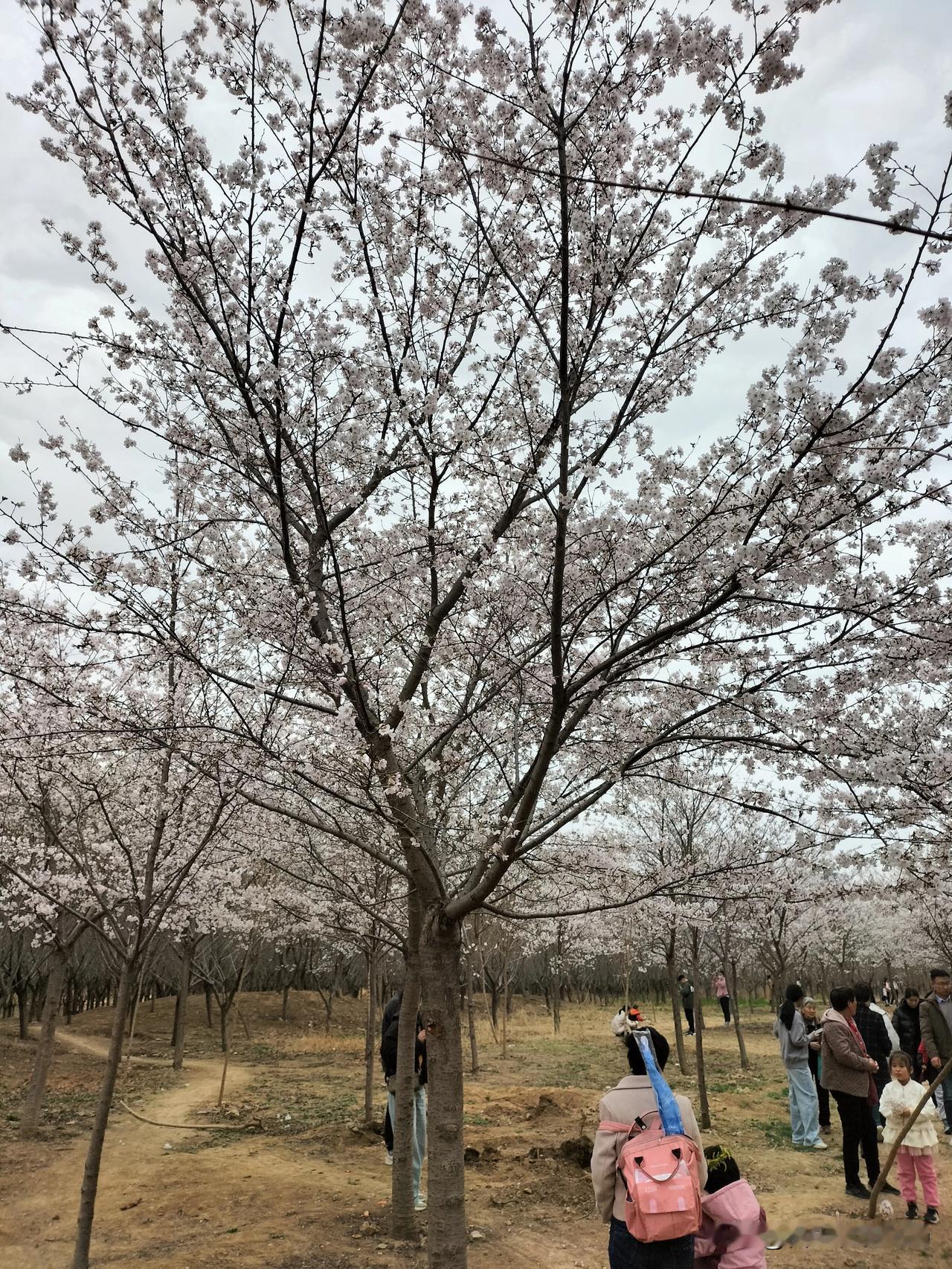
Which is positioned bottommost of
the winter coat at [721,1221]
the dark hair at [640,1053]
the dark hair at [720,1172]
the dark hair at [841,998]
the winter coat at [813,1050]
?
the winter coat at [813,1050]

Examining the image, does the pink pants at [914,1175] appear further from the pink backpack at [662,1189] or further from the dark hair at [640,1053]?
the pink backpack at [662,1189]

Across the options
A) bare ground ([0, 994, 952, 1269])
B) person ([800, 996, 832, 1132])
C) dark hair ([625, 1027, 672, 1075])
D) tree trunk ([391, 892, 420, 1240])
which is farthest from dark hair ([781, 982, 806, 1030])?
dark hair ([625, 1027, 672, 1075])

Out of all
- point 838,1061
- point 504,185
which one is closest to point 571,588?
point 504,185

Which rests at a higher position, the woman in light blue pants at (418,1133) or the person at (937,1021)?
the person at (937,1021)

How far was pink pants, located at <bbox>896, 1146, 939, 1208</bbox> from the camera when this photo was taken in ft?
18.7

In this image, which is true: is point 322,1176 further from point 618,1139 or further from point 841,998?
point 618,1139

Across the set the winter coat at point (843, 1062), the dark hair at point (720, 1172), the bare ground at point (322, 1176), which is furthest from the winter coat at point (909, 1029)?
the dark hair at point (720, 1172)

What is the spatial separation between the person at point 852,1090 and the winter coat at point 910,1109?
0.23 metres

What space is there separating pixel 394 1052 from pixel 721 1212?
4608 mm

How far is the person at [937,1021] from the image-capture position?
808 centimetres

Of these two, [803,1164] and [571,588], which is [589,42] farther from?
[803,1164]

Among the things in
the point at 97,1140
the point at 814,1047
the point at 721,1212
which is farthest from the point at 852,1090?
the point at 97,1140

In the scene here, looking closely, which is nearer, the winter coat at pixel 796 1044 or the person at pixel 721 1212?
the person at pixel 721 1212

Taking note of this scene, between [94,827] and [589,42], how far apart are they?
39.2ft
